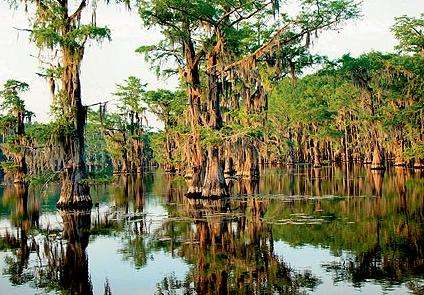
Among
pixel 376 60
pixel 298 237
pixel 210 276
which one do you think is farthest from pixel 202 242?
pixel 376 60

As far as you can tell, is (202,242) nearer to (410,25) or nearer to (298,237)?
(298,237)

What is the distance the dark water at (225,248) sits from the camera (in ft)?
42.1

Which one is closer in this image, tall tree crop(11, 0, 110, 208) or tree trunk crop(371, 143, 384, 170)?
tall tree crop(11, 0, 110, 208)

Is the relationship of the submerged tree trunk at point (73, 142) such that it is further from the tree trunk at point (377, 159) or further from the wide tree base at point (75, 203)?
the tree trunk at point (377, 159)

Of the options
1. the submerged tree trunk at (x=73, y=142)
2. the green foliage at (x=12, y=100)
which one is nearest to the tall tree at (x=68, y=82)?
the submerged tree trunk at (x=73, y=142)

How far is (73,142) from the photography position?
29.5 m

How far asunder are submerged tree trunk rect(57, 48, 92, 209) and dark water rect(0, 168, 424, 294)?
1223mm

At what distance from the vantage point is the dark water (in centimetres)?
1284

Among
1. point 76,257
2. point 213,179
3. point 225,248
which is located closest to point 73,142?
point 213,179

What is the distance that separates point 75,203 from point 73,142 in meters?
3.39

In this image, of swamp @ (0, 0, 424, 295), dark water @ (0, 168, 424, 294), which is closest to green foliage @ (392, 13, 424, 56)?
swamp @ (0, 0, 424, 295)

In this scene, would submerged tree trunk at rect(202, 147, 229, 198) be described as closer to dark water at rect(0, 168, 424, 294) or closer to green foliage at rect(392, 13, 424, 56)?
dark water at rect(0, 168, 424, 294)

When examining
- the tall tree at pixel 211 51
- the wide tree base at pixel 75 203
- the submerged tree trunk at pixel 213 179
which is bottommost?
the wide tree base at pixel 75 203

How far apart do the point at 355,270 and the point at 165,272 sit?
4.97m
